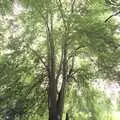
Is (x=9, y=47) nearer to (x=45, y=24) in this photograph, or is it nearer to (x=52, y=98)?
(x=45, y=24)

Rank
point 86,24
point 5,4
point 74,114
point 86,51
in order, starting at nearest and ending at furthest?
point 5,4
point 86,24
point 86,51
point 74,114

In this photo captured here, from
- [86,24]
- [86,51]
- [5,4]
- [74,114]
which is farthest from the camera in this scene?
[74,114]

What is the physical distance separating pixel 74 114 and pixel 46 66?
3.43m

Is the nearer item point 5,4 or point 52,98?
point 5,4

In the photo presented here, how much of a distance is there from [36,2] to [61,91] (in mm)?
4633

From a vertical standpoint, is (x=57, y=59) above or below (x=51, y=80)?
above

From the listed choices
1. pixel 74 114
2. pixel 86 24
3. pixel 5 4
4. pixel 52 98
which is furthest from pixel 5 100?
pixel 5 4

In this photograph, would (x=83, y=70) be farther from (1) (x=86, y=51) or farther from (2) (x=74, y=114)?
(2) (x=74, y=114)

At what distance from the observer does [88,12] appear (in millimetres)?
15203

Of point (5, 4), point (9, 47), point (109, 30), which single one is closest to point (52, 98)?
point (9, 47)

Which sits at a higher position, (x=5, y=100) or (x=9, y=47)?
(x=9, y=47)

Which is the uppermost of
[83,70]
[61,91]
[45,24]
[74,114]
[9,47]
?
[45,24]

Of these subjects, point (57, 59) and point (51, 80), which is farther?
point (57, 59)

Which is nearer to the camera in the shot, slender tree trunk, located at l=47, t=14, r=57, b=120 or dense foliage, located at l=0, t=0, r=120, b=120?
dense foliage, located at l=0, t=0, r=120, b=120
